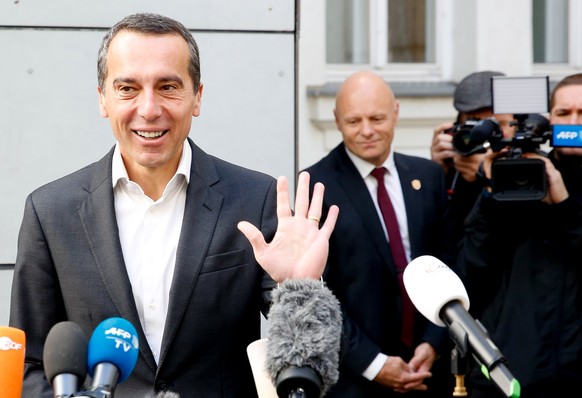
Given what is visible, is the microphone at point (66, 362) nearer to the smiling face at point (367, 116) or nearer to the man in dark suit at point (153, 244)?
the man in dark suit at point (153, 244)

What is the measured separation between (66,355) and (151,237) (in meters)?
0.94

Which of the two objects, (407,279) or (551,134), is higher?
(551,134)

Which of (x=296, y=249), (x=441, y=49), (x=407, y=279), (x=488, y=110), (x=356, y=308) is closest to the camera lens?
(x=407, y=279)

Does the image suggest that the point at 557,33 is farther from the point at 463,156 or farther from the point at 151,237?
the point at 151,237

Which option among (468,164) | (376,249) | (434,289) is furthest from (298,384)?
(468,164)

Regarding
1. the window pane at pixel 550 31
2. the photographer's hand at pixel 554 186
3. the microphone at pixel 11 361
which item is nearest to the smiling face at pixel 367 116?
the photographer's hand at pixel 554 186

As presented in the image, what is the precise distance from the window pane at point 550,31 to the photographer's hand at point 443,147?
3.37 meters

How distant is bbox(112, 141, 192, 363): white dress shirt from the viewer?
2.88 metres

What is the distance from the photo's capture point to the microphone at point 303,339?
234 cm

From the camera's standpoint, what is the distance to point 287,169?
4508 millimetres

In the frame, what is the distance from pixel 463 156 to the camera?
501cm

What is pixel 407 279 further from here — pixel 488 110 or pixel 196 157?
pixel 488 110

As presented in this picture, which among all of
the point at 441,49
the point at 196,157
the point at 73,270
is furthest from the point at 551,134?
the point at 441,49

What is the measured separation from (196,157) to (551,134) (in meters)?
1.87
